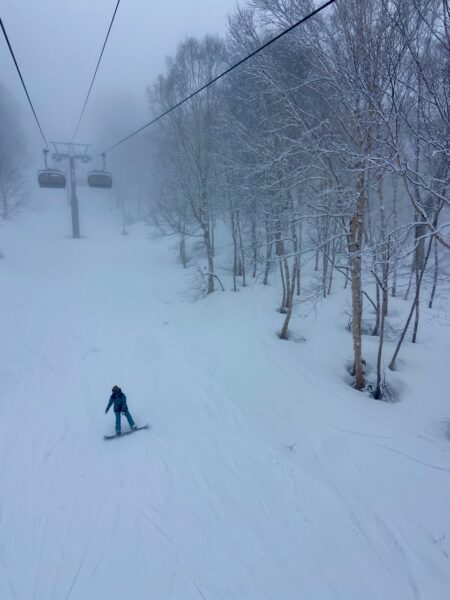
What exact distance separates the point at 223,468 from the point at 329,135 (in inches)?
305

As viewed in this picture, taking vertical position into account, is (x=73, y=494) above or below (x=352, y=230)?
below

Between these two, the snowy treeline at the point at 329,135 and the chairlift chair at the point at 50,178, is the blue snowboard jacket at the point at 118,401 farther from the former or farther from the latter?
the chairlift chair at the point at 50,178

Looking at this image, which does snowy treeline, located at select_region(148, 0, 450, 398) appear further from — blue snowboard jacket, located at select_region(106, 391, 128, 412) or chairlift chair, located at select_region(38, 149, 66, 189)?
chairlift chair, located at select_region(38, 149, 66, 189)

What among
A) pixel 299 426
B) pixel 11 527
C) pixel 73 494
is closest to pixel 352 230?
pixel 299 426

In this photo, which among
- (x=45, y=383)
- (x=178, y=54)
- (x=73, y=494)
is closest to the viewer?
(x=73, y=494)

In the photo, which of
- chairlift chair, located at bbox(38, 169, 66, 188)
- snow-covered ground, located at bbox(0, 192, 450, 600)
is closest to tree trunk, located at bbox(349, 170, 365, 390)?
snow-covered ground, located at bbox(0, 192, 450, 600)

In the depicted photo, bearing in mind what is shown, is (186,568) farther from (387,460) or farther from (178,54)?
(178,54)

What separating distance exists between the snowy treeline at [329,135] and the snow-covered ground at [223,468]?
1.76 meters

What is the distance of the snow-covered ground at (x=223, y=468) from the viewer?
4.39 m

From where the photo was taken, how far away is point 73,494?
570 centimetres

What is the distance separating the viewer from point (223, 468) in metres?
6.25

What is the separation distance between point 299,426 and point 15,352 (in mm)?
9872

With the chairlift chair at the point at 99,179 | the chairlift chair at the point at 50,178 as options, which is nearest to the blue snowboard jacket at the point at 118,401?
the chairlift chair at the point at 99,179

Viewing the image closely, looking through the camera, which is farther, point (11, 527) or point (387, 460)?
point (387, 460)
